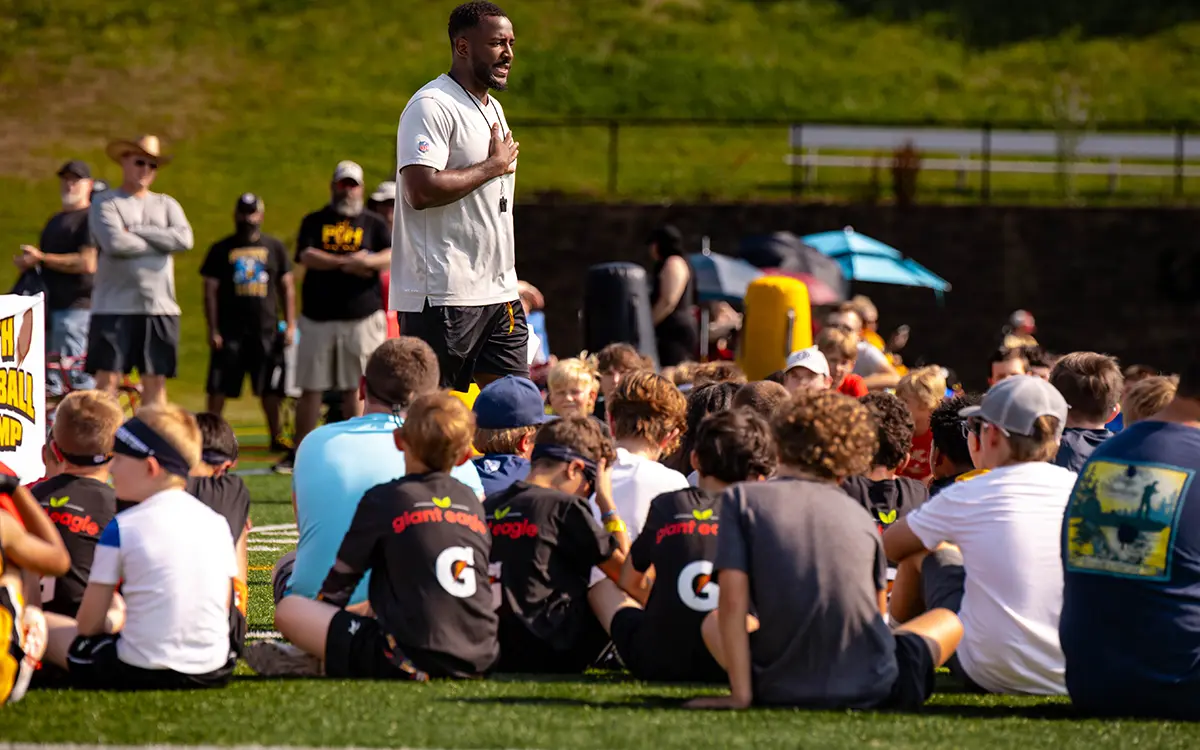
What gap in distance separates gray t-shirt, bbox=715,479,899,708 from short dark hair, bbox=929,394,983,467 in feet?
5.89

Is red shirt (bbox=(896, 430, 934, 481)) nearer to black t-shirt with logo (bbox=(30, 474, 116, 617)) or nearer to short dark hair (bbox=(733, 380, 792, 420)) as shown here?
short dark hair (bbox=(733, 380, 792, 420))

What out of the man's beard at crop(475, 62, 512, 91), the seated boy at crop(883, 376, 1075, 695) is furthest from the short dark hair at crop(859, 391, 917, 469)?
the man's beard at crop(475, 62, 512, 91)

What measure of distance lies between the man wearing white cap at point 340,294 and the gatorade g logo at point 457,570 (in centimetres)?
729

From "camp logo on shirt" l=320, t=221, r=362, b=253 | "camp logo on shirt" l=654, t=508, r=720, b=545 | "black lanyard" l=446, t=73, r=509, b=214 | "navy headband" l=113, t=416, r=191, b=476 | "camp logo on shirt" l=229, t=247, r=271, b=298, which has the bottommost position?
"camp logo on shirt" l=654, t=508, r=720, b=545

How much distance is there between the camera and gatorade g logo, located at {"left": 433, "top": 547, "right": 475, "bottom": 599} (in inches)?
240

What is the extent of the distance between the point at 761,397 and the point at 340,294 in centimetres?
636

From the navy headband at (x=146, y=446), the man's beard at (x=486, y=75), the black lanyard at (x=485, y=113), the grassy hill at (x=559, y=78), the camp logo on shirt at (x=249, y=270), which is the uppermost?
the grassy hill at (x=559, y=78)

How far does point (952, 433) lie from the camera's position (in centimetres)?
744

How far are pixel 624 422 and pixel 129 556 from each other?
2044mm

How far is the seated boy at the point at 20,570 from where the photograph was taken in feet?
17.8

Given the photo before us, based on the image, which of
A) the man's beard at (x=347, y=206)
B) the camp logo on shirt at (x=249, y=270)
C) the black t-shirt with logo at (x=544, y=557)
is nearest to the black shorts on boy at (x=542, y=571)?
the black t-shirt with logo at (x=544, y=557)

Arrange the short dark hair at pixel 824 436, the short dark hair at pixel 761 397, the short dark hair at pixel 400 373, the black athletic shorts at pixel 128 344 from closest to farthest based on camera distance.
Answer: the short dark hair at pixel 824 436, the short dark hair at pixel 400 373, the short dark hair at pixel 761 397, the black athletic shorts at pixel 128 344

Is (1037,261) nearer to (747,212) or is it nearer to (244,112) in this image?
(747,212)

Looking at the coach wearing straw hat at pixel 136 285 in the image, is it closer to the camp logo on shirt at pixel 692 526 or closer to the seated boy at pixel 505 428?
the seated boy at pixel 505 428
